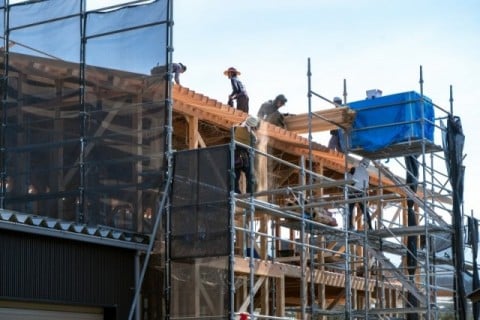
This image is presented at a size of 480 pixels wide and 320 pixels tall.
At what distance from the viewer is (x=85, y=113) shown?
17.5 metres

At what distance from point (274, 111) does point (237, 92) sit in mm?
1221

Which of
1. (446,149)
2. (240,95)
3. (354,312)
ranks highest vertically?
(240,95)

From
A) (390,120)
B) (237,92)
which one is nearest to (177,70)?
(237,92)

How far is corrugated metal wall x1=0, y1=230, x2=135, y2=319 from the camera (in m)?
14.3

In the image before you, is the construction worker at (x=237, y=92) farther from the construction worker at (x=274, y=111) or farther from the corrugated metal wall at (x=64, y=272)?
the corrugated metal wall at (x=64, y=272)

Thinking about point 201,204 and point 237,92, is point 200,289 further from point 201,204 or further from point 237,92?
point 237,92

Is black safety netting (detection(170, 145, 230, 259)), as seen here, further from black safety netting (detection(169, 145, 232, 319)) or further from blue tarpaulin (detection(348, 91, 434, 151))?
blue tarpaulin (detection(348, 91, 434, 151))

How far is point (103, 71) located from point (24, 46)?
1.96 metres

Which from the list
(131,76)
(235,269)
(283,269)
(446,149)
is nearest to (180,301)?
(235,269)

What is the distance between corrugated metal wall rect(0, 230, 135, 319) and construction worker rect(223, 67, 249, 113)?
5851mm

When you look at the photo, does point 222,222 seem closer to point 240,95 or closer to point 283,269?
point 283,269

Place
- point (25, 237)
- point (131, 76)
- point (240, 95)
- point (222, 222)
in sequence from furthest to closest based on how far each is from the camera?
point (240, 95)
point (131, 76)
point (222, 222)
point (25, 237)

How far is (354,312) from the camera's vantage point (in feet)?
61.7

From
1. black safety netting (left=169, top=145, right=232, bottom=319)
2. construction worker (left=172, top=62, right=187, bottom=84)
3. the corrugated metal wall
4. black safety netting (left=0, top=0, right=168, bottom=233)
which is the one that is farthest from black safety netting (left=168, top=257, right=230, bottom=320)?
construction worker (left=172, top=62, right=187, bottom=84)
